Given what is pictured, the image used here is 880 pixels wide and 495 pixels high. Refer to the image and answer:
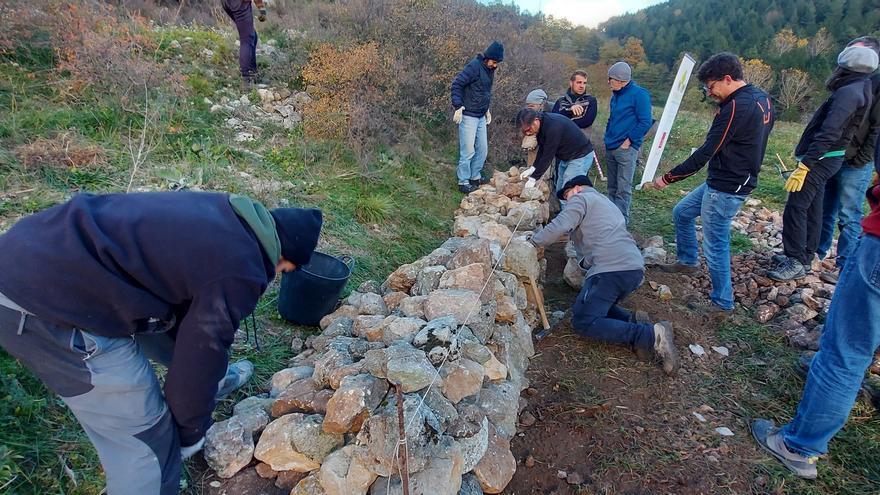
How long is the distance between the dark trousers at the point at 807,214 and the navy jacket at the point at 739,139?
2.45 feet

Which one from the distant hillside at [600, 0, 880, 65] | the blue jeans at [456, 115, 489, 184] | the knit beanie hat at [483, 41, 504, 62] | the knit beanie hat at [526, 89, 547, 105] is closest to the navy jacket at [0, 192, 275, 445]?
the knit beanie hat at [526, 89, 547, 105]

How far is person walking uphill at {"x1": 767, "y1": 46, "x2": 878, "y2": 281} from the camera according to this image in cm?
363

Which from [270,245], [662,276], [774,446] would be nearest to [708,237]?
[662,276]

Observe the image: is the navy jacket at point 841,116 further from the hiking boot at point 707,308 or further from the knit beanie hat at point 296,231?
the knit beanie hat at point 296,231

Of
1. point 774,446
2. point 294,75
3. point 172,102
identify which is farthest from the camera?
point 294,75

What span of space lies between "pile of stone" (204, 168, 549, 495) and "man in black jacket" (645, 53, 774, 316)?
1.90 metres

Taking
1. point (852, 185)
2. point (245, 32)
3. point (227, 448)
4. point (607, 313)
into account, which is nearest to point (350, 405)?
point (227, 448)

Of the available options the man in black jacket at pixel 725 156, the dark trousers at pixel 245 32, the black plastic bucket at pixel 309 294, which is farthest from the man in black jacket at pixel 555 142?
the dark trousers at pixel 245 32

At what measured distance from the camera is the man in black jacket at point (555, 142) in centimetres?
487

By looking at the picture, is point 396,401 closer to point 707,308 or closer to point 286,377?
point 286,377

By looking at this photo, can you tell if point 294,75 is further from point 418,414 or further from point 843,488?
point 843,488

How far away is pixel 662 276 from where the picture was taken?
15.4 ft

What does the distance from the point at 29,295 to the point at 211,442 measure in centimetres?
89

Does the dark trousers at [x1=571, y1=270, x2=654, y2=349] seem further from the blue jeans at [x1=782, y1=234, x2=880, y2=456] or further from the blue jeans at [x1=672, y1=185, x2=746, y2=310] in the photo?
the blue jeans at [x1=782, y1=234, x2=880, y2=456]
